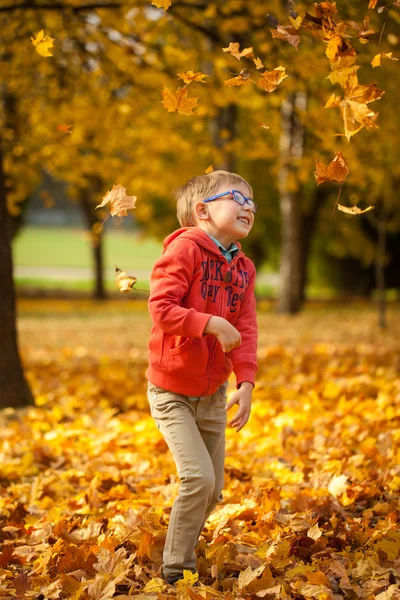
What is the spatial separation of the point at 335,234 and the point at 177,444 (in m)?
20.4

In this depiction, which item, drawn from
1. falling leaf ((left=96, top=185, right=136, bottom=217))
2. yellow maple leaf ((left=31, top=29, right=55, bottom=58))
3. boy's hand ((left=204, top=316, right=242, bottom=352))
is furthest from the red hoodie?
yellow maple leaf ((left=31, top=29, right=55, bottom=58))

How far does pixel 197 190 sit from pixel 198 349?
692mm

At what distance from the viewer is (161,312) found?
2764mm

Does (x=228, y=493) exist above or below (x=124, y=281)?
below

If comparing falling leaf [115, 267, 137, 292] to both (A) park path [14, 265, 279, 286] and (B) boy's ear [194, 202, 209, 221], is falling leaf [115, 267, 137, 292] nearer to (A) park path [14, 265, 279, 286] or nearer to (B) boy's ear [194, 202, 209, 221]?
(B) boy's ear [194, 202, 209, 221]

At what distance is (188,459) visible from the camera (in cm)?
284

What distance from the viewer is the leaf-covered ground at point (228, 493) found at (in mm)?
2922

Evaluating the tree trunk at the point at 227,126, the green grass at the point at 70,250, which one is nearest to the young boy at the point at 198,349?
the tree trunk at the point at 227,126

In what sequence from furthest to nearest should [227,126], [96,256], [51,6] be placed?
[96,256]
[227,126]
[51,6]

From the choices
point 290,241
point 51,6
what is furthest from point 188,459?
point 290,241

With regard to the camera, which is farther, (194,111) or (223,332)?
(194,111)

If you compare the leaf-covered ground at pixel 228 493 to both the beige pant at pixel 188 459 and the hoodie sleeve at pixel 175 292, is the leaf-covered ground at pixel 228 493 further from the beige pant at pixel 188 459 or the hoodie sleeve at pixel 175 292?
the hoodie sleeve at pixel 175 292

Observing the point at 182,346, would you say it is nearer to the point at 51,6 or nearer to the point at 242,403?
the point at 242,403

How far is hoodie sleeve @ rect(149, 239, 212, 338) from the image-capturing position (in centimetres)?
271
